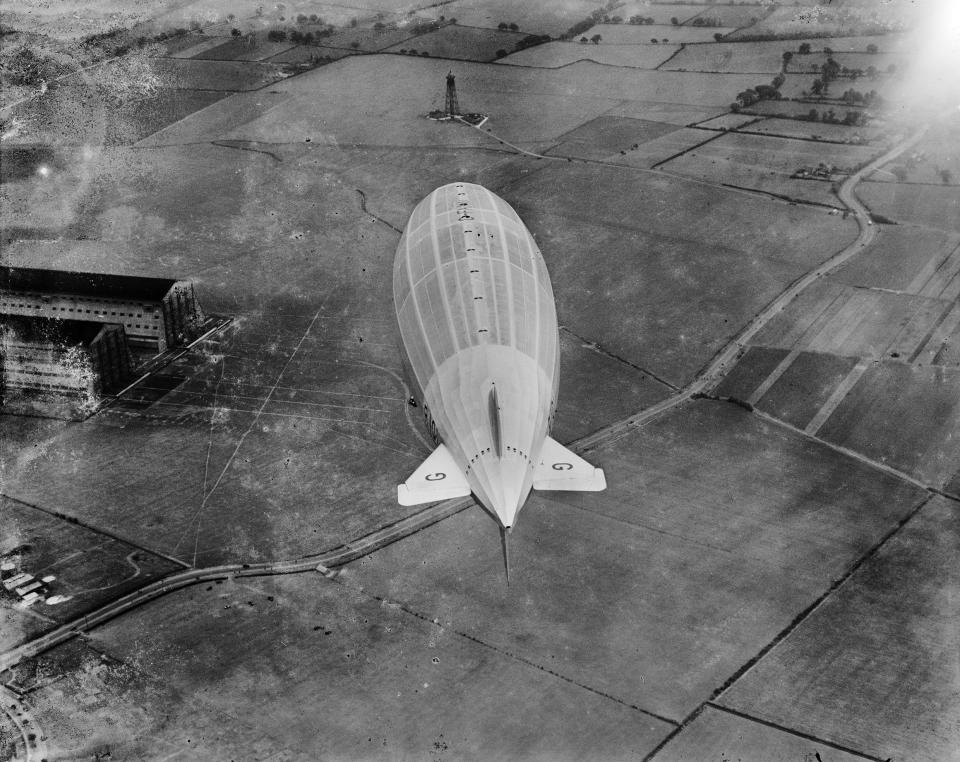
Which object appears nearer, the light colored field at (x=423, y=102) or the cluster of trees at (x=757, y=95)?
the light colored field at (x=423, y=102)

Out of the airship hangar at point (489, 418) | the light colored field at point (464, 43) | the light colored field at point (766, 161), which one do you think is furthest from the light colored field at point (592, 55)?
the light colored field at point (766, 161)

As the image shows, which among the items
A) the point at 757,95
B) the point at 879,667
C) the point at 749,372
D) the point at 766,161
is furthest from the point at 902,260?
the point at 879,667

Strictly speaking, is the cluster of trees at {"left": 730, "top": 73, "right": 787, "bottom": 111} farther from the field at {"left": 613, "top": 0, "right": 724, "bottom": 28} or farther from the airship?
the airship

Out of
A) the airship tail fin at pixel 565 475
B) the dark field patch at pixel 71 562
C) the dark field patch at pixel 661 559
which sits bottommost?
the dark field patch at pixel 661 559

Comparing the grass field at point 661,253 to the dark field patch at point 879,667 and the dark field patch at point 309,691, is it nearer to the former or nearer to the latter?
the dark field patch at point 879,667

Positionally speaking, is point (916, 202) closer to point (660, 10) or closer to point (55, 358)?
point (660, 10)

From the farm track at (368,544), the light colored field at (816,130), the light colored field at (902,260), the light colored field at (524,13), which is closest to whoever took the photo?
the farm track at (368,544)

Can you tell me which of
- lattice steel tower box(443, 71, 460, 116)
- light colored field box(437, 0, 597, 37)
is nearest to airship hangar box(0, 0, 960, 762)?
lattice steel tower box(443, 71, 460, 116)
